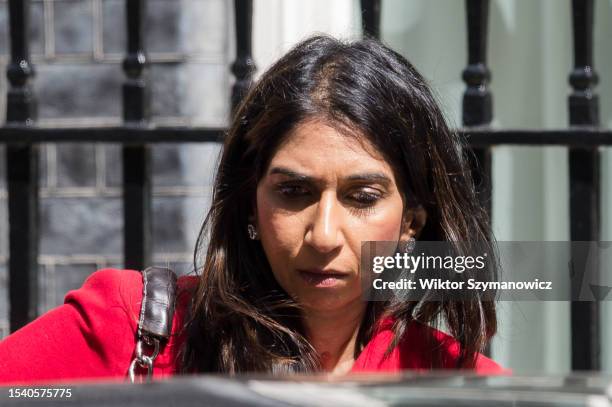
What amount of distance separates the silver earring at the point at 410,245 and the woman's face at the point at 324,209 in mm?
97

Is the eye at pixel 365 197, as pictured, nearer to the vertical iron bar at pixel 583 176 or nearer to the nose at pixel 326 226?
the nose at pixel 326 226

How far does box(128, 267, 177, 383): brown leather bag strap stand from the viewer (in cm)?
238

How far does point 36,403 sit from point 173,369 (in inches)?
46.6

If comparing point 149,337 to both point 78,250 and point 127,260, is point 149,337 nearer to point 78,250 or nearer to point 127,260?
point 127,260

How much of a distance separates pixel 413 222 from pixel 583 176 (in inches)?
26.1

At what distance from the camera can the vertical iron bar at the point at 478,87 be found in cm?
301

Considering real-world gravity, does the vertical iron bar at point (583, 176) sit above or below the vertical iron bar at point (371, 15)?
below

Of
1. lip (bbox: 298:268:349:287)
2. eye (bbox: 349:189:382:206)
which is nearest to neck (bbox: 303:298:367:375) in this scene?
lip (bbox: 298:268:349:287)

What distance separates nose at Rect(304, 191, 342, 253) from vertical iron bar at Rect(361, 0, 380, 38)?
2.74ft

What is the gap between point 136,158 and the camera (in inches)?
121

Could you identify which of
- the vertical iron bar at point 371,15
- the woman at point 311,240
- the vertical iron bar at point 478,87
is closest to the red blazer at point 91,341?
the woman at point 311,240

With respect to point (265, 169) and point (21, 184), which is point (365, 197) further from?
point (21, 184)

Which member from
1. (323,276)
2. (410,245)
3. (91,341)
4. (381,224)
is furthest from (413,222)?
(91,341)

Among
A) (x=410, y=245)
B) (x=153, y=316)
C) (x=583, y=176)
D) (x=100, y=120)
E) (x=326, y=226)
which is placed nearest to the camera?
(x=326, y=226)
